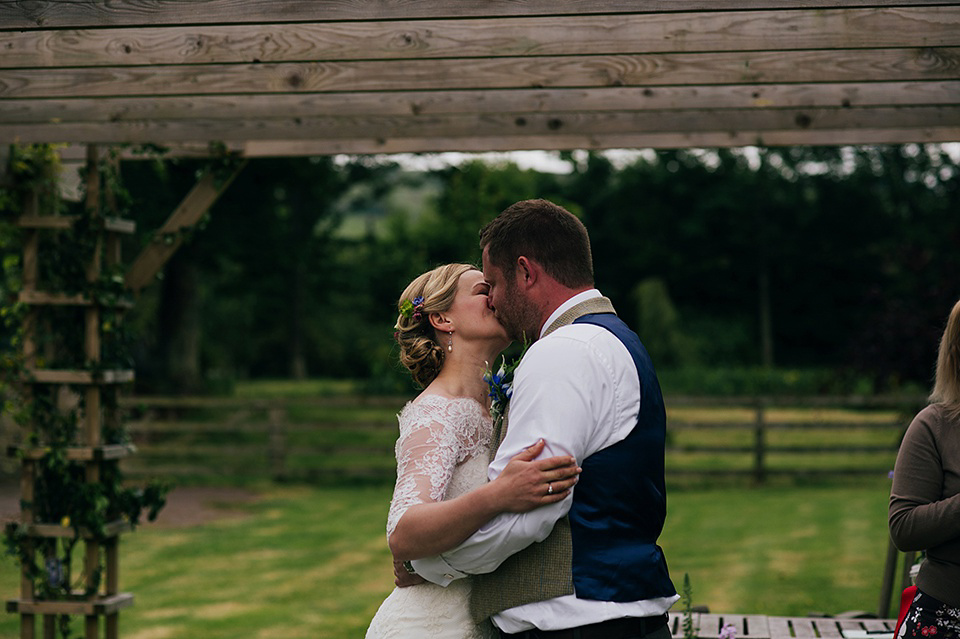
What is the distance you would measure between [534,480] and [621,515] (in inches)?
10.7

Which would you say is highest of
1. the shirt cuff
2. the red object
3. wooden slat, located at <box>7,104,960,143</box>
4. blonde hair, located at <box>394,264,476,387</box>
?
wooden slat, located at <box>7,104,960,143</box>

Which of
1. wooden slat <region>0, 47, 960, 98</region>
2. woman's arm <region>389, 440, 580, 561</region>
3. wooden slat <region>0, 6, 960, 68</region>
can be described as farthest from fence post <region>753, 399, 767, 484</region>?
woman's arm <region>389, 440, 580, 561</region>

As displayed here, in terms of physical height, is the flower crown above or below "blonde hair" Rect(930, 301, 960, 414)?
above

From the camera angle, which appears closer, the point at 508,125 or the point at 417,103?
the point at 417,103

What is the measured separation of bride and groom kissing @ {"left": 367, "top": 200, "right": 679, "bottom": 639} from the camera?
2609 mm

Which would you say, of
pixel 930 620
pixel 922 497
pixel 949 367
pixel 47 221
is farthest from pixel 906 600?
pixel 47 221

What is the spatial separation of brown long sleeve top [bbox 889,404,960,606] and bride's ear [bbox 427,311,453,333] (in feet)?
5.00

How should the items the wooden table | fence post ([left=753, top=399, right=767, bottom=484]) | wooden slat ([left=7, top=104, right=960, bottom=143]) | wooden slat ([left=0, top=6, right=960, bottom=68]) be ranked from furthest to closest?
1. fence post ([left=753, top=399, right=767, bottom=484])
2. wooden slat ([left=7, top=104, right=960, bottom=143])
3. the wooden table
4. wooden slat ([left=0, top=6, right=960, bottom=68])

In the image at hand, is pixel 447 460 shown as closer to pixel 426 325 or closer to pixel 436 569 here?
pixel 436 569

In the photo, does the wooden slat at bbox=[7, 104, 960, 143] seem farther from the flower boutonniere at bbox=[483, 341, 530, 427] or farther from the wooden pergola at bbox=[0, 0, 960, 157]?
the flower boutonniere at bbox=[483, 341, 530, 427]

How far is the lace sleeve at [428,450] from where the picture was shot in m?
2.93

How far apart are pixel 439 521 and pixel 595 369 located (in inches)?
20.3

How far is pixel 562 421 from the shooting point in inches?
102

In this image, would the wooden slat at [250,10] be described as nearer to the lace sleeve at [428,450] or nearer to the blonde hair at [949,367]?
the blonde hair at [949,367]
